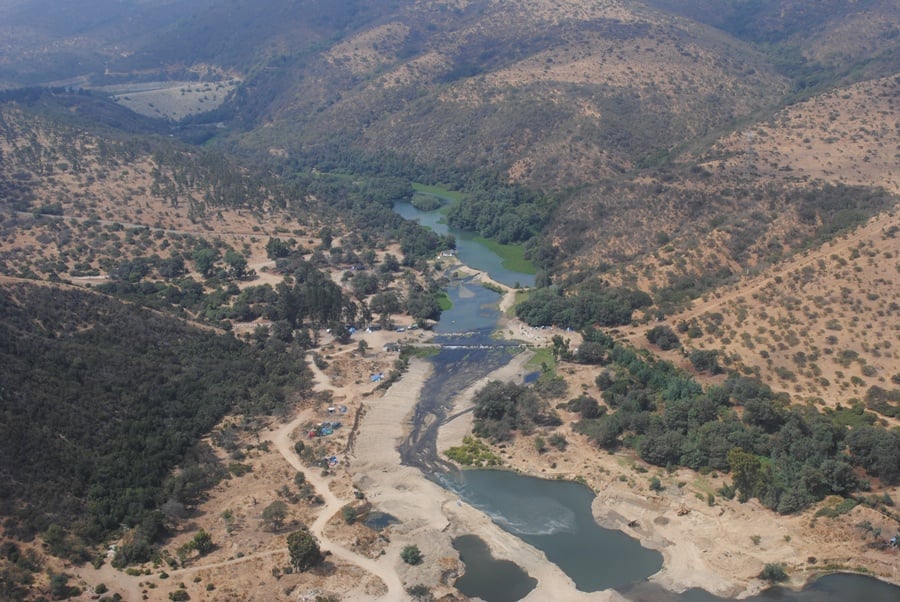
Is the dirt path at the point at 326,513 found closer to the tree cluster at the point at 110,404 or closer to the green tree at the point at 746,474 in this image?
the tree cluster at the point at 110,404

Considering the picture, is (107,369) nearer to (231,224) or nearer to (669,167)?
(231,224)

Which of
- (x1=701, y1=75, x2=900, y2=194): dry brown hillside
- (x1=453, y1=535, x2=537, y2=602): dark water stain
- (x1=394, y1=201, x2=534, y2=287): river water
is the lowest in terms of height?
(x1=453, y1=535, x2=537, y2=602): dark water stain

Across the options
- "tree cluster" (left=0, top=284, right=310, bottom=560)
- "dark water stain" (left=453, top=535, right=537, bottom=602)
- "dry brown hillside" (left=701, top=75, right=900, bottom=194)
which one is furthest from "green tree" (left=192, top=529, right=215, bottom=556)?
"dry brown hillside" (left=701, top=75, right=900, bottom=194)

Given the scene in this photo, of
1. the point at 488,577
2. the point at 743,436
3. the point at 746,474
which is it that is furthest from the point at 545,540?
the point at 743,436

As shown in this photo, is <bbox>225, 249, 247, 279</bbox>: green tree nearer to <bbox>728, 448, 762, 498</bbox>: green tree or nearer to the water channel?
the water channel

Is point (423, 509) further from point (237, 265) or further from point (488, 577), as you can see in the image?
point (237, 265)

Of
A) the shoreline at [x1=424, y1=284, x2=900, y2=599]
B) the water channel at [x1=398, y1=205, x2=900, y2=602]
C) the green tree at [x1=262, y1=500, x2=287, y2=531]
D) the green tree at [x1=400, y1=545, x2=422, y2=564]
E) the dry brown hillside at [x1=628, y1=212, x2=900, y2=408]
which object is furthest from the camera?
the dry brown hillside at [x1=628, y1=212, x2=900, y2=408]
